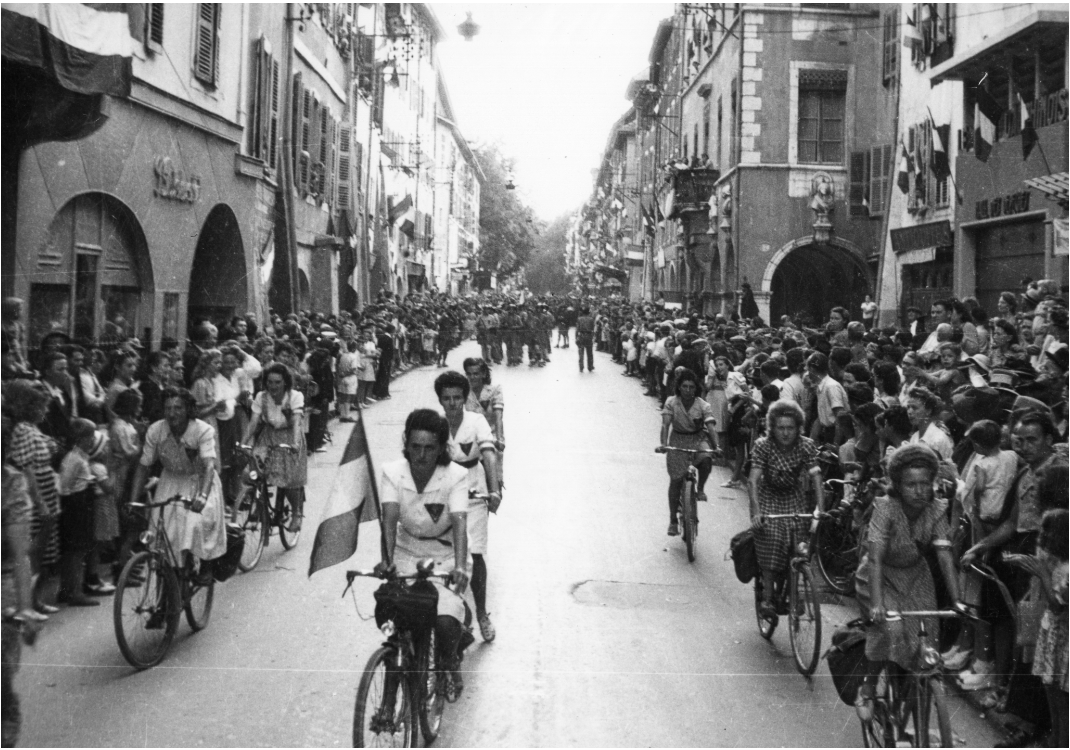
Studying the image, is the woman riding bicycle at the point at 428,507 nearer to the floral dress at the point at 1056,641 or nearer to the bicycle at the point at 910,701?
the bicycle at the point at 910,701

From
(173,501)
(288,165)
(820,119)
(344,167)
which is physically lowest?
(173,501)

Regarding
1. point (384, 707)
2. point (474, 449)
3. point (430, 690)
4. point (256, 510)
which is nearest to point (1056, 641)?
point (430, 690)

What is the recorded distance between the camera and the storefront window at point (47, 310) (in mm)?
11578

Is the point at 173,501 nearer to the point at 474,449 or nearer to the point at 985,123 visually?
the point at 474,449

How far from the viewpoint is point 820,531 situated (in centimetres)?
889

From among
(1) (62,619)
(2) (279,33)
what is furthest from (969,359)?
(2) (279,33)

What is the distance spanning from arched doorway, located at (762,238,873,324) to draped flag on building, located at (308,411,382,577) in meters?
24.4

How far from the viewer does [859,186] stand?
1218 inches

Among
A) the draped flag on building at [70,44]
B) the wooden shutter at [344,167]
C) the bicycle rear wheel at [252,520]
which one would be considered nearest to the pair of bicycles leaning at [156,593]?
the bicycle rear wheel at [252,520]

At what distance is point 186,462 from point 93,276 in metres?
7.30

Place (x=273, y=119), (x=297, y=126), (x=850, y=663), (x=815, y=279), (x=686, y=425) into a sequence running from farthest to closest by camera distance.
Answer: (x=815, y=279)
(x=297, y=126)
(x=273, y=119)
(x=686, y=425)
(x=850, y=663)

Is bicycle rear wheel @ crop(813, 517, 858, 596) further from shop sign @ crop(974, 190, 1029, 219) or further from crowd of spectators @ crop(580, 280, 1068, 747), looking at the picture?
shop sign @ crop(974, 190, 1029, 219)

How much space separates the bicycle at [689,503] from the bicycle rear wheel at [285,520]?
2.96 meters

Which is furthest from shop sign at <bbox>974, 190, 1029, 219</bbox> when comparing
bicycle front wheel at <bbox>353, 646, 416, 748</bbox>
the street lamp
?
bicycle front wheel at <bbox>353, 646, 416, 748</bbox>
